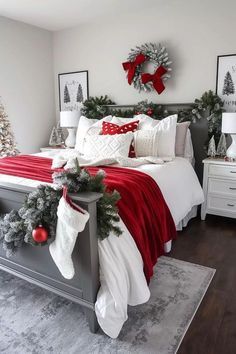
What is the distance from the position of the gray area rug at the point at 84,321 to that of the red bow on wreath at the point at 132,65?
265 cm

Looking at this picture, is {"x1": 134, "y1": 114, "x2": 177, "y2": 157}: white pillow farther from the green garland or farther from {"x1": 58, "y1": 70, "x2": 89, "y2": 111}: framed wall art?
{"x1": 58, "y1": 70, "x2": 89, "y2": 111}: framed wall art

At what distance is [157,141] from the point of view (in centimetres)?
308

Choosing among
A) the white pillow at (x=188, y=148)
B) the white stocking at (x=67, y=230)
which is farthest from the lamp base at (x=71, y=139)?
the white stocking at (x=67, y=230)

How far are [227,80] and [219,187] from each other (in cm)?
126

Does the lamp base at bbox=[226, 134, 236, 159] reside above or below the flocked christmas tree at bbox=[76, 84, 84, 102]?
below

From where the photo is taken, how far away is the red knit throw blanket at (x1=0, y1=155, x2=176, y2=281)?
1810mm

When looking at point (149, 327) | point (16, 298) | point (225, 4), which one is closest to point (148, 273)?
point (149, 327)

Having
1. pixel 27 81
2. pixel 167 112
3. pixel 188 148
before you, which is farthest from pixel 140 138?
pixel 27 81

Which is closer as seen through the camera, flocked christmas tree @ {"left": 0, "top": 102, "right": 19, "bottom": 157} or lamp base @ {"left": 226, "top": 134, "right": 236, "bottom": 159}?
lamp base @ {"left": 226, "top": 134, "right": 236, "bottom": 159}

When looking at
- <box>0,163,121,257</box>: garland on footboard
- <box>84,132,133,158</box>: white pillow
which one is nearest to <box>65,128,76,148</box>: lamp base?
<box>84,132,133,158</box>: white pillow

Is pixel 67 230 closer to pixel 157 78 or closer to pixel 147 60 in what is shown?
pixel 157 78

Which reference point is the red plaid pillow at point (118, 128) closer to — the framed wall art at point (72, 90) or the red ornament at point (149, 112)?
the red ornament at point (149, 112)

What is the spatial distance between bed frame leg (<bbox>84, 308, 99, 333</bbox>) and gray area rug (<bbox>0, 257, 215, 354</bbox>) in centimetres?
3

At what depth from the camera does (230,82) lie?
3270 mm
